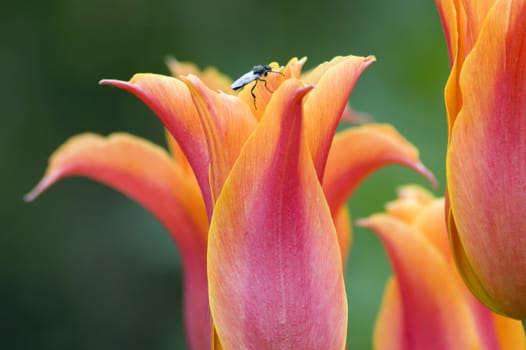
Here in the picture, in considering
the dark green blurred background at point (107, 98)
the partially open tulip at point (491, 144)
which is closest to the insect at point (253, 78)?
the partially open tulip at point (491, 144)

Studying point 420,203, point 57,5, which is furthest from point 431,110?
point 420,203

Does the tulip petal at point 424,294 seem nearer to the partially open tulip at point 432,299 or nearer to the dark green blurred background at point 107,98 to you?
the partially open tulip at point 432,299

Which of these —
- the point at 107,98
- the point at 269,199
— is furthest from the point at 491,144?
the point at 107,98

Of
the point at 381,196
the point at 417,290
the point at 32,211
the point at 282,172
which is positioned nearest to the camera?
the point at 282,172

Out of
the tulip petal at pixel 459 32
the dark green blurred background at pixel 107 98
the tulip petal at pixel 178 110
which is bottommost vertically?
the dark green blurred background at pixel 107 98

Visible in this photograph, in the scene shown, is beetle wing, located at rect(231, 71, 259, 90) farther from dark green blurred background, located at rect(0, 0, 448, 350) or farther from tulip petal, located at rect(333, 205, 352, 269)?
dark green blurred background, located at rect(0, 0, 448, 350)

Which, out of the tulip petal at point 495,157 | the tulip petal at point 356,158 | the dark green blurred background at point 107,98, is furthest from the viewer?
the dark green blurred background at point 107,98

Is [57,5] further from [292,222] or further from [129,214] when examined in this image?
[292,222]
